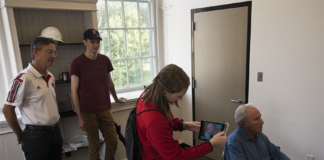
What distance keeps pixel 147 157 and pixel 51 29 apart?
189 cm

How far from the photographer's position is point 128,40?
3338mm

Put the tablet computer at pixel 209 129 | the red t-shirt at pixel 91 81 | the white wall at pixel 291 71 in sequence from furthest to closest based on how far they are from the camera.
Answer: the red t-shirt at pixel 91 81 < the white wall at pixel 291 71 < the tablet computer at pixel 209 129

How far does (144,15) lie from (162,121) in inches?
106

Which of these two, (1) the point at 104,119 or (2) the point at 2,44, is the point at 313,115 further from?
(2) the point at 2,44

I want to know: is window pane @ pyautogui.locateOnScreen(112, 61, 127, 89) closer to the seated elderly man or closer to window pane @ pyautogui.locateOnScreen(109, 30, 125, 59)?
window pane @ pyautogui.locateOnScreen(109, 30, 125, 59)

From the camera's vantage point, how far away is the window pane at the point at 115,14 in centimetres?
311

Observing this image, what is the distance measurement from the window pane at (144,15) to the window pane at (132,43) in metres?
0.21

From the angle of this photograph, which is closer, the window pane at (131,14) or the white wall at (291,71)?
the white wall at (291,71)

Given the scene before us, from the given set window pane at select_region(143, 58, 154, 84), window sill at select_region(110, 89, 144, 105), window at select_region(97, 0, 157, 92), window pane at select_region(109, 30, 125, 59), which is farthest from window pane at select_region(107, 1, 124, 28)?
window sill at select_region(110, 89, 144, 105)

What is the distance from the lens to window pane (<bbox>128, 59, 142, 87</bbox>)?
342cm

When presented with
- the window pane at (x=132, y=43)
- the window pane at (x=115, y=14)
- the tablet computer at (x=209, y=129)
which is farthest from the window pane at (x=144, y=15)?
the tablet computer at (x=209, y=129)

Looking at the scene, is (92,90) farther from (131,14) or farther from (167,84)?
(131,14)

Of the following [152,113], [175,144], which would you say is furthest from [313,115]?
[152,113]

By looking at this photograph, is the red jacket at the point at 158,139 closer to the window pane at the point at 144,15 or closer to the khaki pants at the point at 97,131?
the khaki pants at the point at 97,131
